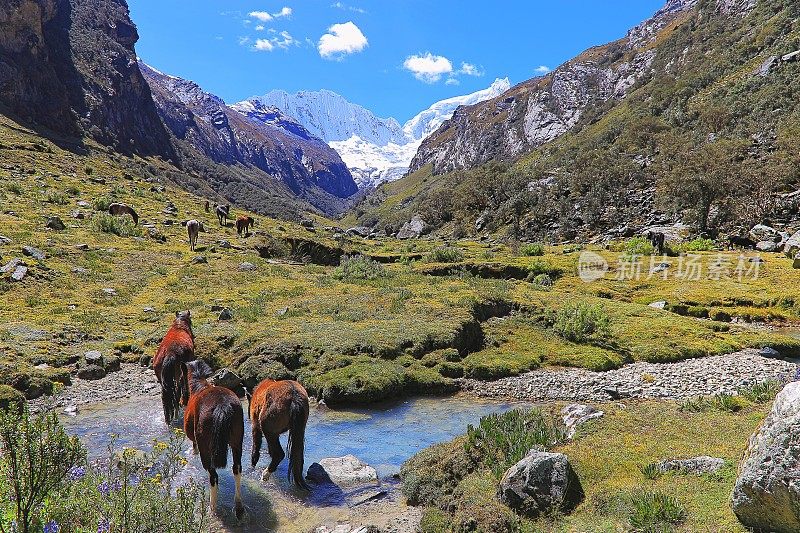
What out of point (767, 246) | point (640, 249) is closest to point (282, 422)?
point (640, 249)

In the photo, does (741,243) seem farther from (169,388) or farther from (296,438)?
(169,388)

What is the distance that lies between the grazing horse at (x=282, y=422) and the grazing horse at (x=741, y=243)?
50.4 meters

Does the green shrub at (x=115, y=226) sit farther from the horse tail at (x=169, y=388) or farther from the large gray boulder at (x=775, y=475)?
the large gray boulder at (x=775, y=475)

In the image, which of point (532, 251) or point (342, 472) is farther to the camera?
point (532, 251)

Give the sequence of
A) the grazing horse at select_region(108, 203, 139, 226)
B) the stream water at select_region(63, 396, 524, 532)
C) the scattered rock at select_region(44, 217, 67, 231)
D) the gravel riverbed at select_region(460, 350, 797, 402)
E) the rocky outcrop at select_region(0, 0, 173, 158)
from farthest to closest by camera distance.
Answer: the rocky outcrop at select_region(0, 0, 173, 158) < the grazing horse at select_region(108, 203, 139, 226) < the scattered rock at select_region(44, 217, 67, 231) < the gravel riverbed at select_region(460, 350, 797, 402) < the stream water at select_region(63, 396, 524, 532)

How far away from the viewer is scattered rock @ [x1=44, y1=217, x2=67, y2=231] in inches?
1361

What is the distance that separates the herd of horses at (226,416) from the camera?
28.8 ft

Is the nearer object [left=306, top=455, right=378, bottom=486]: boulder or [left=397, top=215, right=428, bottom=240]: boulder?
[left=306, top=455, right=378, bottom=486]: boulder

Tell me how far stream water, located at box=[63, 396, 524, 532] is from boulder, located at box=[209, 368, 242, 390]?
6.00ft

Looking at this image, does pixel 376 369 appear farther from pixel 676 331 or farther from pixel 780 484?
pixel 676 331

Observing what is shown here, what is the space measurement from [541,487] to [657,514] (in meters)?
1.89

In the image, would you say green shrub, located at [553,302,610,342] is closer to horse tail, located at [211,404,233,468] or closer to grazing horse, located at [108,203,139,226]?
horse tail, located at [211,404,233,468]

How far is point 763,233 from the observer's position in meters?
50.3

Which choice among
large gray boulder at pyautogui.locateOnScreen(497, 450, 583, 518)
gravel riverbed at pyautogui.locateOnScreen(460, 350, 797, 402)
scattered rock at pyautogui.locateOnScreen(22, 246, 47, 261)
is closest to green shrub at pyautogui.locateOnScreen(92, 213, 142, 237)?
scattered rock at pyautogui.locateOnScreen(22, 246, 47, 261)
